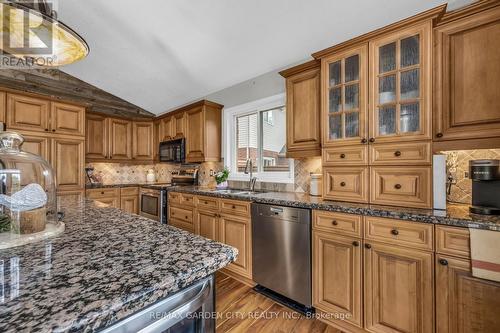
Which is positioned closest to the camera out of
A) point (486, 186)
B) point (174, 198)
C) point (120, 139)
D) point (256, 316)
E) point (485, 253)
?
point (485, 253)

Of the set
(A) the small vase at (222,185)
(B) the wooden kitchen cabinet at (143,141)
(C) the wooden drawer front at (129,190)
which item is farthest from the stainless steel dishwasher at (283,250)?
(B) the wooden kitchen cabinet at (143,141)

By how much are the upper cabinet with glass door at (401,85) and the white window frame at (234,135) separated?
1193 millimetres

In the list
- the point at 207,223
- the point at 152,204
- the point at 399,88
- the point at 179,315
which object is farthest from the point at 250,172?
the point at 179,315

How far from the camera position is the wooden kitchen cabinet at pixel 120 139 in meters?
4.11

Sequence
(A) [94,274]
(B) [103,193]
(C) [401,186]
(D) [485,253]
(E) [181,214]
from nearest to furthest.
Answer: (A) [94,274] < (D) [485,253] < (C) [401,186] < (E) [181,214] < (B) [103,193]

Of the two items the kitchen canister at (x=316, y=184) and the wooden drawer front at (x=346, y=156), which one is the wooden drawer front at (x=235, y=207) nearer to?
the kitchen canister at (x=316, y=184)

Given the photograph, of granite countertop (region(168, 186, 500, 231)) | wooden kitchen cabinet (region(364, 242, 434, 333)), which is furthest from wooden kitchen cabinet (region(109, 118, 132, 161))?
wooden kitchen cabinet (region(364, 242, 434, 333))

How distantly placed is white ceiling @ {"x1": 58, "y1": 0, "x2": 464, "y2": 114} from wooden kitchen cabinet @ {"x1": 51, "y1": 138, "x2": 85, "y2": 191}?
1.28 m

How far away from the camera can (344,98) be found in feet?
6.29

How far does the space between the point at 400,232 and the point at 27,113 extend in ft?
14.9

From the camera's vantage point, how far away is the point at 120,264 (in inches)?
25.0

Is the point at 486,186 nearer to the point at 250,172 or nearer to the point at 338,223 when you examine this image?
the point at 338,223

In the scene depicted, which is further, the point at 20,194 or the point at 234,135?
the point at 234,135

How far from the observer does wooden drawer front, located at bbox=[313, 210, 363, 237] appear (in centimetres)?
161
